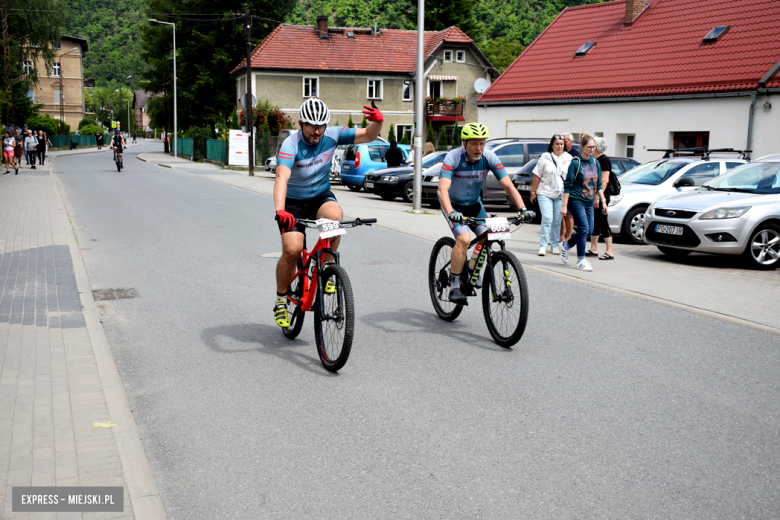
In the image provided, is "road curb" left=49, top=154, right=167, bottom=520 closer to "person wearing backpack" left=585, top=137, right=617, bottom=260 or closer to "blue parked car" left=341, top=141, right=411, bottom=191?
"person wearing backpack" left=585, top=137, right=617, bottom=260

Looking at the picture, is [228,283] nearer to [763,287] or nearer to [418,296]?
[418,296]

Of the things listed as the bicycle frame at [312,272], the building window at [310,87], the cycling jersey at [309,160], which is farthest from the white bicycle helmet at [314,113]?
the building window at [310,87]

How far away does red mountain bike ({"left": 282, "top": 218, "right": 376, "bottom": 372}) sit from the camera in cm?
539

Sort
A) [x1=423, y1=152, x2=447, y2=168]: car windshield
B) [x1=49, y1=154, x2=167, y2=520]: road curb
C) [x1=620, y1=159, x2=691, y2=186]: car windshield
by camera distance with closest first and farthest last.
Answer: [x1=49, y1=154, x2=167, y2=520]: road curb < [x1=620, y1=159, x2=691, y2=186]: car windshield < [x1=423, y1=152, x2=447, y2=168]: car windshield

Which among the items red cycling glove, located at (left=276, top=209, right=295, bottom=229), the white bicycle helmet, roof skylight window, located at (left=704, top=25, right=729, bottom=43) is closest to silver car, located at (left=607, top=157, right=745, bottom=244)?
the white bicycle helmet

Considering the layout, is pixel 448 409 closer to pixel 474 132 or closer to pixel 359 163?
pixel 474 132

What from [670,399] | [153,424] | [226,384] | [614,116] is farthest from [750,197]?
[614,116]

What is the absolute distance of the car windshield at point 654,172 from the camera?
14.6 m

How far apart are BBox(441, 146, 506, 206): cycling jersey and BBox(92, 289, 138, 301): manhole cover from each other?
379 centimetres

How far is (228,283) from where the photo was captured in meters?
9.09

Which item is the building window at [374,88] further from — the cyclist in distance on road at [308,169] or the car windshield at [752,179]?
the cyclist in distance on road at [308,169]

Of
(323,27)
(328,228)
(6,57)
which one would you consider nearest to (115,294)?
(328,228)

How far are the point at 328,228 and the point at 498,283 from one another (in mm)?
1723

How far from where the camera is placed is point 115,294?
8.47 meters
